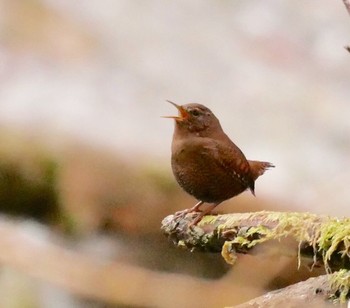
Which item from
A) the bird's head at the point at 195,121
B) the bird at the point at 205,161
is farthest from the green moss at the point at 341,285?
the bird's head at the point at 195,121

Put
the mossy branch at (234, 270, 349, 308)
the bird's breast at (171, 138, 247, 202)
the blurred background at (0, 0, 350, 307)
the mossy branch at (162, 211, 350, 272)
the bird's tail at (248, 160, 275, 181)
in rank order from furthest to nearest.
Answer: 1. the blurred background at (0, 0, 350, 307)
2. the bird's tail at (248, 160, 275, 181)
3. the bird's breast at (171, 138, 247, 202)
4. the mossy branch at (234, 270, 349, 308)
5. the mossy branch at (162, 211, 350, 272)

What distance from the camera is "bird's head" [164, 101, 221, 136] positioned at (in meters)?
1.60

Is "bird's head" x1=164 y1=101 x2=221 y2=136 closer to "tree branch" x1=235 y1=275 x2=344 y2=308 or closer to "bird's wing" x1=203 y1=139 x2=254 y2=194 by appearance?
"bird's wing" x1=203 y1=139 x2=254 y2=194

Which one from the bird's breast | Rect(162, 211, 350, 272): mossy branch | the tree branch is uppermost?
the bird's breast

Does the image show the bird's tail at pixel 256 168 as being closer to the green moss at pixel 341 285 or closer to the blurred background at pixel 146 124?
the green moss at pixel 341 285

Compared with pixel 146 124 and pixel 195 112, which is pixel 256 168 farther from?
pixel 146 124

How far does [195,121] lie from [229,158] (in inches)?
4.3

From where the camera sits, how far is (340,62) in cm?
283

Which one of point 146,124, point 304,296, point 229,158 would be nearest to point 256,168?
point 229,158

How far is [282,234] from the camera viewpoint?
1.27m

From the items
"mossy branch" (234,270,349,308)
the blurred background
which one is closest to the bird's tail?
"mossy branch" (234,270,349,308)

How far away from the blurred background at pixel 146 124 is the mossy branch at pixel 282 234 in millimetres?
867

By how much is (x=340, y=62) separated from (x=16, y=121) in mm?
1180

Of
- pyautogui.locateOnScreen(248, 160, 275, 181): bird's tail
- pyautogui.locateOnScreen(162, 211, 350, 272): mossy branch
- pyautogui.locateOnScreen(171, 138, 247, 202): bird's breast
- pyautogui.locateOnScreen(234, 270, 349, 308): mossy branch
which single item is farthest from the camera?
pyautogui.locateOnScreen(248, 160, 275, 181): bird's tail
